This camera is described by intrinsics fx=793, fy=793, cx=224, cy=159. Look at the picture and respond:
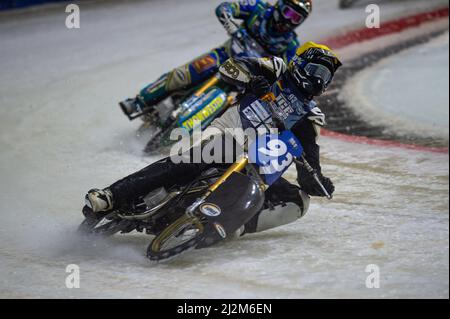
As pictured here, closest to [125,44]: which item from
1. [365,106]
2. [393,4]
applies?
[365,106]

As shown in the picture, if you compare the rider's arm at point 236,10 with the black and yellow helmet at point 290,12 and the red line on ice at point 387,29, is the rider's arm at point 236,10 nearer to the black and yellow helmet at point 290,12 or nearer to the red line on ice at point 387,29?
the black and yellow helmet at point 290,12

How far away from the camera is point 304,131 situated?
18.9ft

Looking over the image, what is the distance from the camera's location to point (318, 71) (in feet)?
18.4

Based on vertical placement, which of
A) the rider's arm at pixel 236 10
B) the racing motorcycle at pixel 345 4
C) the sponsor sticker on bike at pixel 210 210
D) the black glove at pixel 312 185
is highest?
the racing motorcycle at pixel 345 4

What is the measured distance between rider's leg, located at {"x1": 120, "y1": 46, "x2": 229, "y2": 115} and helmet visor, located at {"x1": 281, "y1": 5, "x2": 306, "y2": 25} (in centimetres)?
81

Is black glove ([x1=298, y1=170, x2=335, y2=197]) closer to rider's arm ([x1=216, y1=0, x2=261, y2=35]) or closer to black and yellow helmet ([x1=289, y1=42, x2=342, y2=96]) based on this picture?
black and yellow helmet ([x1=289, y1=42, x2=342, y2=96])

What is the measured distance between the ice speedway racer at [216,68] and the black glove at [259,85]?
2.21 metres

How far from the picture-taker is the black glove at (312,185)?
18.8 ft

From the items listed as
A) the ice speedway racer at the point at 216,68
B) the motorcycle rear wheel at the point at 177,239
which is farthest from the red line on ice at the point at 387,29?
the motorcycle rear wheel at the point at 177,239

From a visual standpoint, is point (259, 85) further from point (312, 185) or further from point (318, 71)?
point (312, 185)

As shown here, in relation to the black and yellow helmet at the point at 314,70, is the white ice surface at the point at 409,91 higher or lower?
higher

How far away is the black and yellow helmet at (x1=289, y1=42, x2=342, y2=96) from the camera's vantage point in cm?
560
